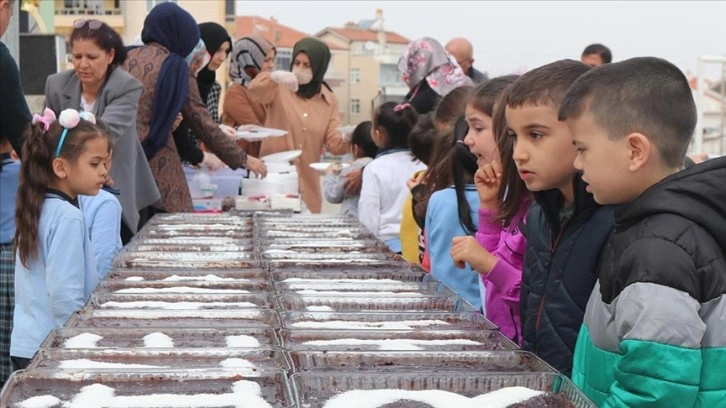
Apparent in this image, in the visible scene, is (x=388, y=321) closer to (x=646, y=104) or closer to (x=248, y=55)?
(x=646, y=104)

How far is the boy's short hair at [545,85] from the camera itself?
266cm

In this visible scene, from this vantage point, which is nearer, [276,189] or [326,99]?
[276,189]

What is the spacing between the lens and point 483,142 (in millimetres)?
3580

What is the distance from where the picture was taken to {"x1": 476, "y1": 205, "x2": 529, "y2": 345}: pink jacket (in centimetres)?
310

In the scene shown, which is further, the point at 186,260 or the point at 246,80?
the point at 246,80

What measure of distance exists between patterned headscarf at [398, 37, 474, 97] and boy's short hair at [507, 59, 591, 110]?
4.02 metres

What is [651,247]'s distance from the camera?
193 centimetres

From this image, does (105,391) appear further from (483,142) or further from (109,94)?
(109,94)

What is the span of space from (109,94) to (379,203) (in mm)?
1477

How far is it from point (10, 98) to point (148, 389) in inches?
110

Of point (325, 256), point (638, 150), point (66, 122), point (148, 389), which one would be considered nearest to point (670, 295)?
point (638, 150)

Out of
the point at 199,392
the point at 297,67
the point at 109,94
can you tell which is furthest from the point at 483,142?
the point at 297,67

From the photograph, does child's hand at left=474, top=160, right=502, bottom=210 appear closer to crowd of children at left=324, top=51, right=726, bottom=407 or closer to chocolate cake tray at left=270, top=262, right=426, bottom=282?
crowd of children at left=324, top=51, right=726, bottom=407

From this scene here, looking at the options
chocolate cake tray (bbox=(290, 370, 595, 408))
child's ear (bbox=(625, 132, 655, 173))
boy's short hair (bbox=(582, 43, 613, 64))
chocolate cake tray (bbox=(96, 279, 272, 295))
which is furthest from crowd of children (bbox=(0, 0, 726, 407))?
boy's short hair (bbox=(582, 43, 613, 64))
